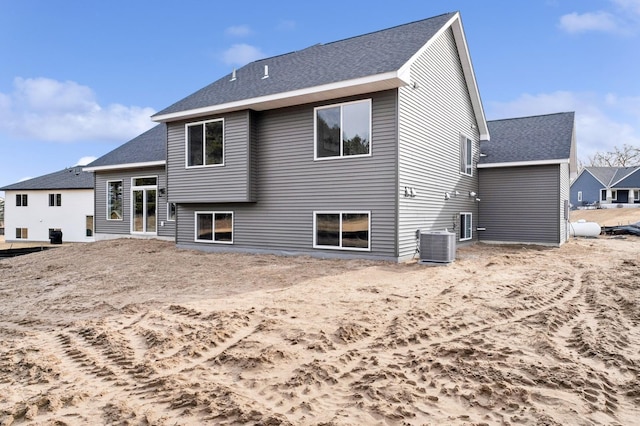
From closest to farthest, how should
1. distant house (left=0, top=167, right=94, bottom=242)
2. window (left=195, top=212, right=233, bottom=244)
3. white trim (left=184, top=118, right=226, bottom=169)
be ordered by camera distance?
white trim (left=184, top=118, right=226, bottom=169) < window (left=195, top=212, right=233, bottom=244) < distant house (left=0, top=167, right=94, bottom=242)

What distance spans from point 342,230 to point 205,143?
17.4 ft

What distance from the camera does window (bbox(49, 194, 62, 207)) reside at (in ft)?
87.4

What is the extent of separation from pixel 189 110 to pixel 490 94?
1435 cm

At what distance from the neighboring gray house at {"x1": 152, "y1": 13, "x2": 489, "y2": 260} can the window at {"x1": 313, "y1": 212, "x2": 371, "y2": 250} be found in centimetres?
3

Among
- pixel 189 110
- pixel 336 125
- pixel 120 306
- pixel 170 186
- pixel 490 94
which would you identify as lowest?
pixel 120 306

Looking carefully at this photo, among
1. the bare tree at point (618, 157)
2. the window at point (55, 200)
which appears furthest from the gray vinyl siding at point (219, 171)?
the bare tree at point (618, 157)

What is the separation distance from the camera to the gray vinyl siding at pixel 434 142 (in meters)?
9.96

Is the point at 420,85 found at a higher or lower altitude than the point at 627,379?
higher

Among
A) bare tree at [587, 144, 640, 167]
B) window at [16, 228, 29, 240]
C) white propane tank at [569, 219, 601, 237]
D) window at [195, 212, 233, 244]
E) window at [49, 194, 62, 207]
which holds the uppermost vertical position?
bare tree at [587, 144, 640, 167]

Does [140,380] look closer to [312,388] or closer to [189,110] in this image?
[312,388]

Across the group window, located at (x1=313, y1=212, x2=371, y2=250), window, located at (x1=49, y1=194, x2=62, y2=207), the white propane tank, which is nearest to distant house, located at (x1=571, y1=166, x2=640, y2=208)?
the white propane tank

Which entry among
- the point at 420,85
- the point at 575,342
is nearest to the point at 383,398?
the point at 575,342

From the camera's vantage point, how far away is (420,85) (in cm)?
1088

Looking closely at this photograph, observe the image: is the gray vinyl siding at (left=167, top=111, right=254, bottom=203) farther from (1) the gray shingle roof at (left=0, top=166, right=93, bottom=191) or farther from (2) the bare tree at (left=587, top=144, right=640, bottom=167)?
(2) the bare tree at (left=587, top=144, right=640, bottom=167)
